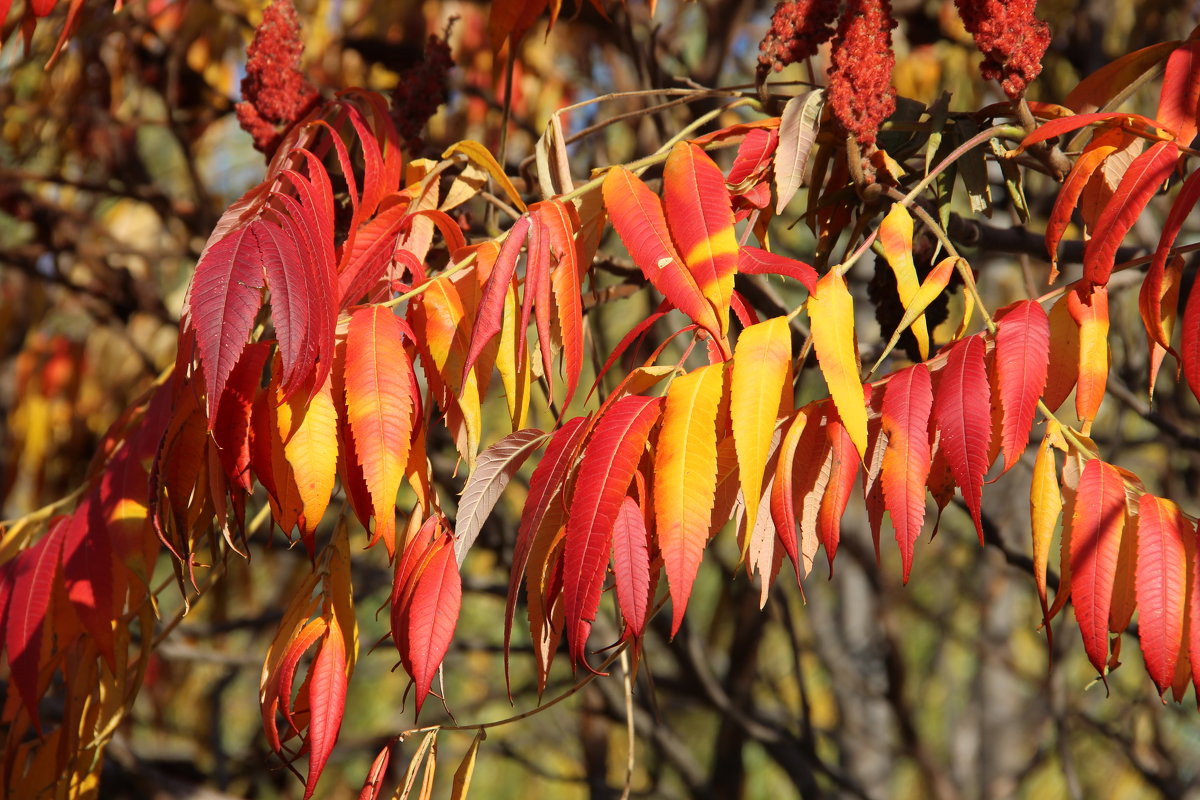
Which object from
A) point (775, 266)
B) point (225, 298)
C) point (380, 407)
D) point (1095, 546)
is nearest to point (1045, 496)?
point (1095, 546)

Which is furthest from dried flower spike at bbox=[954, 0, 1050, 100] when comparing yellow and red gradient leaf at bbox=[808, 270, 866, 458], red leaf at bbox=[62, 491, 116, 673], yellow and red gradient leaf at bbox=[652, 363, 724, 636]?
red leaf at bbox=[62, 491, 116, 673]

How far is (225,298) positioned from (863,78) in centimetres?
54

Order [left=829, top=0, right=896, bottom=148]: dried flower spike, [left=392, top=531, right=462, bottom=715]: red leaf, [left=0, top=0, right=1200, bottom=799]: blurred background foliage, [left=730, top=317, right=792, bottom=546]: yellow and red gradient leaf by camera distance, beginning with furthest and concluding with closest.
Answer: [left=0, top=0, right=1200, bottom=799]: blurred background foliage < [left=829, top=0, right=896, bottom=148]: dried flower spike < [left=392, top=531, right=462, bottom=715]: red leaf < [left=730, top=317, right=792, bottom=546]: yellow and red gradient leaf

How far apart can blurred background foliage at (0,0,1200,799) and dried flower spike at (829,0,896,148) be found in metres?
0.61

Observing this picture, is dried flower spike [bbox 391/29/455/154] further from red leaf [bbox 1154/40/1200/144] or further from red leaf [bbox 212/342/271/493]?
red leaf [bbox 1154/40/1200/144]

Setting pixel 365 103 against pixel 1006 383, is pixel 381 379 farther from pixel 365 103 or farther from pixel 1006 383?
pixel 365 103

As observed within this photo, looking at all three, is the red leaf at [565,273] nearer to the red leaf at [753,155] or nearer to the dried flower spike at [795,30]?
the red leaf at [753,155]

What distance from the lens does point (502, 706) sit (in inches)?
173

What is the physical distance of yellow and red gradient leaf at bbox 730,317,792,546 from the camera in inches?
25.9

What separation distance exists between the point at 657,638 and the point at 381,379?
88.9 inches

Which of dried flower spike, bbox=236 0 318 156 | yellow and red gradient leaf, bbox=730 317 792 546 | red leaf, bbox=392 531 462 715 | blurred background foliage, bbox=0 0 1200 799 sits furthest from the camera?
blurred background foliage, bbox=0 0 1200 799

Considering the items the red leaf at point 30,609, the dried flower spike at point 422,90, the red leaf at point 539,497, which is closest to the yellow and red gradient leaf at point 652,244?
the red leaf at point 539,497

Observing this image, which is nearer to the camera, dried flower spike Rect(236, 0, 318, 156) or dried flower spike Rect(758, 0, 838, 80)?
dried flower spike Rect(758, 0, 838, 80)

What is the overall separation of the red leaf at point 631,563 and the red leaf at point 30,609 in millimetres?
600
